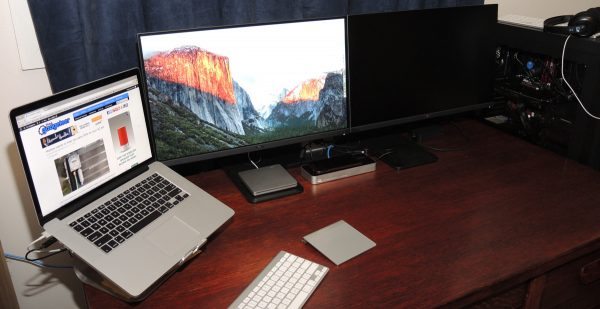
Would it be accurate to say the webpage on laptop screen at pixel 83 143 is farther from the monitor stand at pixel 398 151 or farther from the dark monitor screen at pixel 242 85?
the monitor stand at pixel 398 151

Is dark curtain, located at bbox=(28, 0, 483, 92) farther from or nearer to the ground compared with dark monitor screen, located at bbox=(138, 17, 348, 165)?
farther from the ground

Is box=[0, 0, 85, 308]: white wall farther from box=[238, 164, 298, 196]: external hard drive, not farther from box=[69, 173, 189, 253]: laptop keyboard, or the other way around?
box=[238, 164, 298, 196]: external hard drive

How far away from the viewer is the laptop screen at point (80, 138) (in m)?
0.96

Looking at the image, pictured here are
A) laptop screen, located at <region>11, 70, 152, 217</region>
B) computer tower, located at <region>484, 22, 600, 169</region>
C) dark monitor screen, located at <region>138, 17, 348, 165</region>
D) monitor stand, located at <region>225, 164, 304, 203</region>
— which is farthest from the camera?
computer tower, located at <region>484, 22, 600, 169</region>

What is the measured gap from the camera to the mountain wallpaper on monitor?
1.21 meters

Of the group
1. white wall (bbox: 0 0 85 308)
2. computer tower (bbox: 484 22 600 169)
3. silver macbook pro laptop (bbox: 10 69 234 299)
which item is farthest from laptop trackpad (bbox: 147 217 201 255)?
computer tower (bbox: 484 22 600 169)

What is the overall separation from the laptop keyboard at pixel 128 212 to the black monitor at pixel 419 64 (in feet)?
1.84

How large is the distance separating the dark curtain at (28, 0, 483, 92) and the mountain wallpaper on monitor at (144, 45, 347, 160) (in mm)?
200

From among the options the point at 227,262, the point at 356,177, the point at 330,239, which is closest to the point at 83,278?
the point at 227,262

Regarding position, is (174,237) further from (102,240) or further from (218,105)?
(218,105)

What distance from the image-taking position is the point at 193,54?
1.21 metres

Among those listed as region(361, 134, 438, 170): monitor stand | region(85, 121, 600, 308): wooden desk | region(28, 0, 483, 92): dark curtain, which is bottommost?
region(85, 121, 600, 308): wooden desk

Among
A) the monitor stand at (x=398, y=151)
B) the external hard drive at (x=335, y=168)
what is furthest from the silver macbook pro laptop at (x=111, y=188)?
the monitor stand at (x=398, y=151)

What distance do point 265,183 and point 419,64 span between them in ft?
1.89
